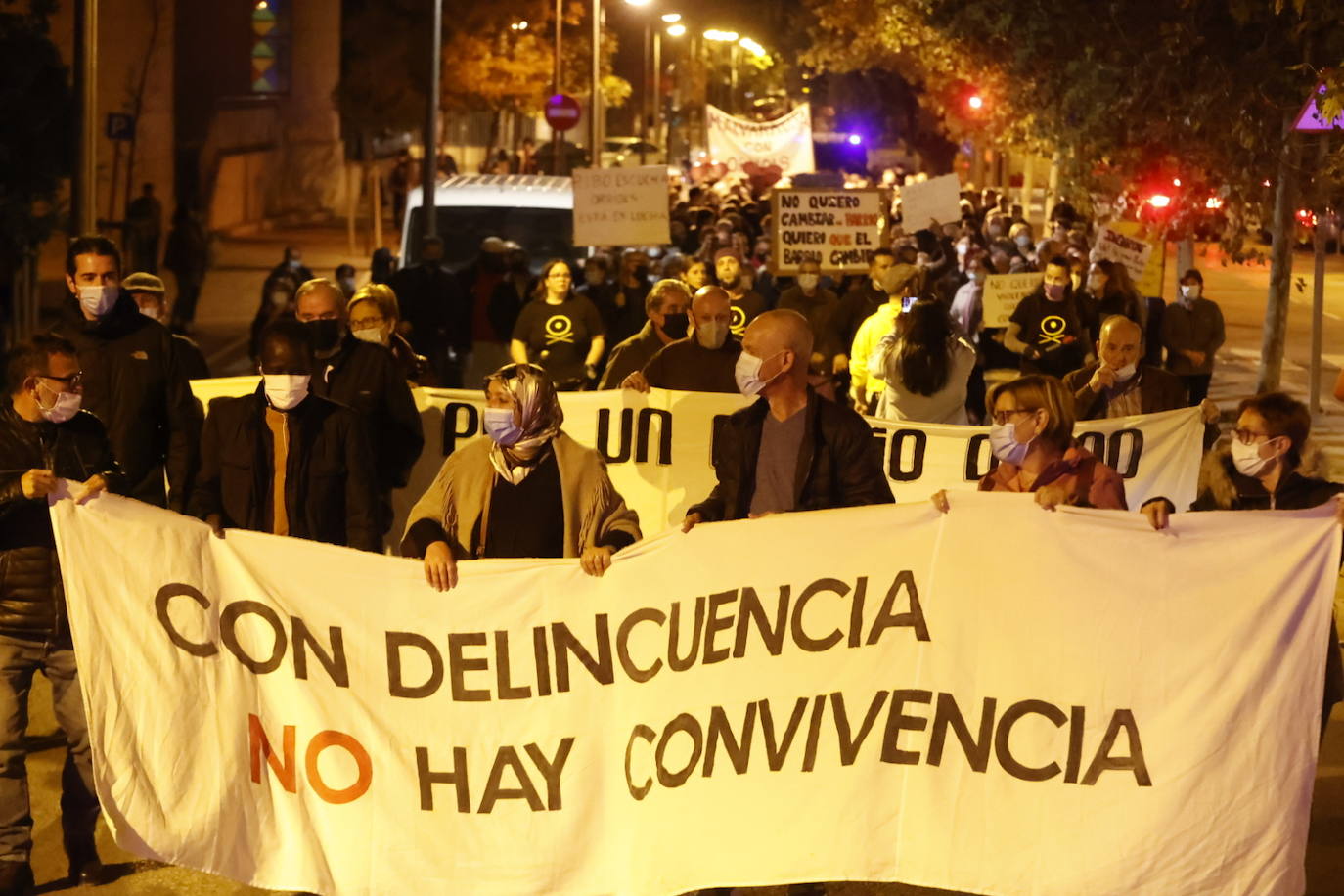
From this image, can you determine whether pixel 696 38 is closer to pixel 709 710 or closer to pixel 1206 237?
pixel 1206 237

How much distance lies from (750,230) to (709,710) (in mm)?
21738

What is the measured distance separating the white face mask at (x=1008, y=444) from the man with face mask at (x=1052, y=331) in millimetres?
6898

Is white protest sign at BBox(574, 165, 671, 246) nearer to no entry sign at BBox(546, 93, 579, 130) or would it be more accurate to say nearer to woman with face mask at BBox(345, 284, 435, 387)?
woman with face mask at BBox(345, 284, 435, 387)

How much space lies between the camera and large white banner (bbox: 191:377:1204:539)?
30.7ft

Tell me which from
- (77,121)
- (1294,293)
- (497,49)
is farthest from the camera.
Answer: (497,49)

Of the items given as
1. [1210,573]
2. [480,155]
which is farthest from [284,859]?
[480,155]

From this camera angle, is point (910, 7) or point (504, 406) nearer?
point (504, 406)

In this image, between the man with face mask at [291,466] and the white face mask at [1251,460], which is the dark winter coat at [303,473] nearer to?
the man with face mask at [291,466]

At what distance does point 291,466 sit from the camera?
6426 millimetres

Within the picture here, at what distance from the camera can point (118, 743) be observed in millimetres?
5758

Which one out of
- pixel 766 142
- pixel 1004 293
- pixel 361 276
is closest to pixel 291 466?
pixel 1004 293

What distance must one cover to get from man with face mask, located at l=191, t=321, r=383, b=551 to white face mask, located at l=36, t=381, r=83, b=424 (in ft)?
1.84

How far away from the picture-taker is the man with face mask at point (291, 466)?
643 cm

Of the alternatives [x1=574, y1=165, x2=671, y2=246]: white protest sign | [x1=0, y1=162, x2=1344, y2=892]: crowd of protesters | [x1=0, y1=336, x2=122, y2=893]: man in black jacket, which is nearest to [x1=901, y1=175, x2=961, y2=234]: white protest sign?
[x1=574, y1=165, x2=671, y2=246]: white protest sign
